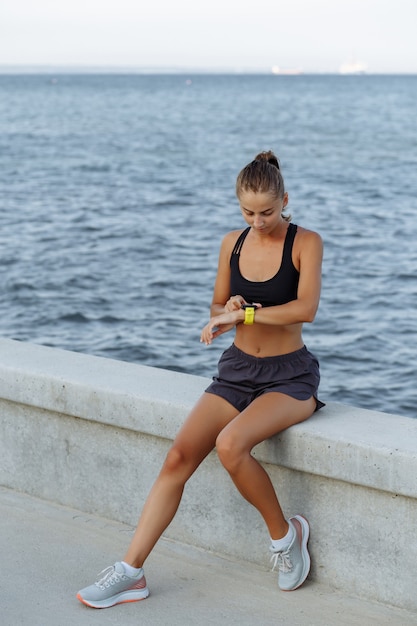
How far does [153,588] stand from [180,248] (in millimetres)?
14253

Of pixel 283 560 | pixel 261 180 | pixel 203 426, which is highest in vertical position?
pixel 261 180

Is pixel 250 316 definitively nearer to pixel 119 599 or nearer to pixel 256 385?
pixel 256 385

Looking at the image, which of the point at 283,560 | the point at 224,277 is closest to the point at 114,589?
the point at 283,560

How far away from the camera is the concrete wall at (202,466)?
3426 mm

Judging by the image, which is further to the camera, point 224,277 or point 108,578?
point 224,277

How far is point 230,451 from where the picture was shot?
3451 millimetres

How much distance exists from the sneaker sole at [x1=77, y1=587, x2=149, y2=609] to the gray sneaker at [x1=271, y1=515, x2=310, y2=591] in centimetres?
48

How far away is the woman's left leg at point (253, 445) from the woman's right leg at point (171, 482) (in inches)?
4.8

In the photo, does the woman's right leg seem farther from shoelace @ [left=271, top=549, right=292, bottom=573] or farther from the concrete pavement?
shoelace @ [left=271, top=549, right=292, bottom=573]

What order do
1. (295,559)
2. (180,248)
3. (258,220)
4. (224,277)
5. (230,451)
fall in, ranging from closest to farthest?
(230,451), (295,559), (258,220), (224,277), (180,248)

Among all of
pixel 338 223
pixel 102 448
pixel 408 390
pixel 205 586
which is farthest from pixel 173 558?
pixel 338 223

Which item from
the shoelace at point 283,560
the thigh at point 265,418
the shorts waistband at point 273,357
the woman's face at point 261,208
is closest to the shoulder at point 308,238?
the woman's face at point 261,208

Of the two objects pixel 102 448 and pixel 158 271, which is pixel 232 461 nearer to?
pixel 102 448

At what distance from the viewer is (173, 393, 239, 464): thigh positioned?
11.8ft
